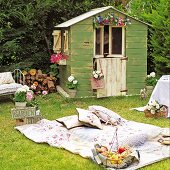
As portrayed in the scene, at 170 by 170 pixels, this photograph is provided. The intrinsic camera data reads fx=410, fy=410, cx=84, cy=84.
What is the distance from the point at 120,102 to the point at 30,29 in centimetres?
391

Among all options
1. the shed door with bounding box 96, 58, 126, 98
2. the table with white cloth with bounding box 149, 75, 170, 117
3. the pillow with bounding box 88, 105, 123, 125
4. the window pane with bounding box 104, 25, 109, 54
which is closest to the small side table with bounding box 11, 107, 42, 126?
the pillow with bounding box 88, 105, 123, 125

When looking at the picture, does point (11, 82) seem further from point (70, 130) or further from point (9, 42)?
point (70, 130)

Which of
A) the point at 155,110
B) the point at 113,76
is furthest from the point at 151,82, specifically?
the point at 155,110

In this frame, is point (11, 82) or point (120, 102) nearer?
point (120, 102)

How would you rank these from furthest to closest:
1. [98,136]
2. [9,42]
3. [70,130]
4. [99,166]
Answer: [9,42] → [70,130] → [98,136] → [99,166]

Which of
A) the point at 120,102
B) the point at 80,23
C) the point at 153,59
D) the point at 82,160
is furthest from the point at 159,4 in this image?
the point at 82,160

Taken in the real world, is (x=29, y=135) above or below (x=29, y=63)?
below

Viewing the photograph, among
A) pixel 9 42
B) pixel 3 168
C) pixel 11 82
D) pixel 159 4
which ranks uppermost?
pixel 159 4

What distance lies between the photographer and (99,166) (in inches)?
205

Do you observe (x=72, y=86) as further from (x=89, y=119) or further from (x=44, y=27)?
(x=89, y=119)

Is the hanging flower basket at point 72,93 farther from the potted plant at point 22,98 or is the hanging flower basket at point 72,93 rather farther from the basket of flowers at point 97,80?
the potted plant at point 22,98

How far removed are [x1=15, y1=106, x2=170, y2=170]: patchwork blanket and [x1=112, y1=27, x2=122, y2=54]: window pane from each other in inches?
139

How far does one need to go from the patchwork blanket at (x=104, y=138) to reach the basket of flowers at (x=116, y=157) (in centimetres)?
10

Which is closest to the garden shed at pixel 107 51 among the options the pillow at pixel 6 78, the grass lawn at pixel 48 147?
the grass lawn at pixel 48 147
